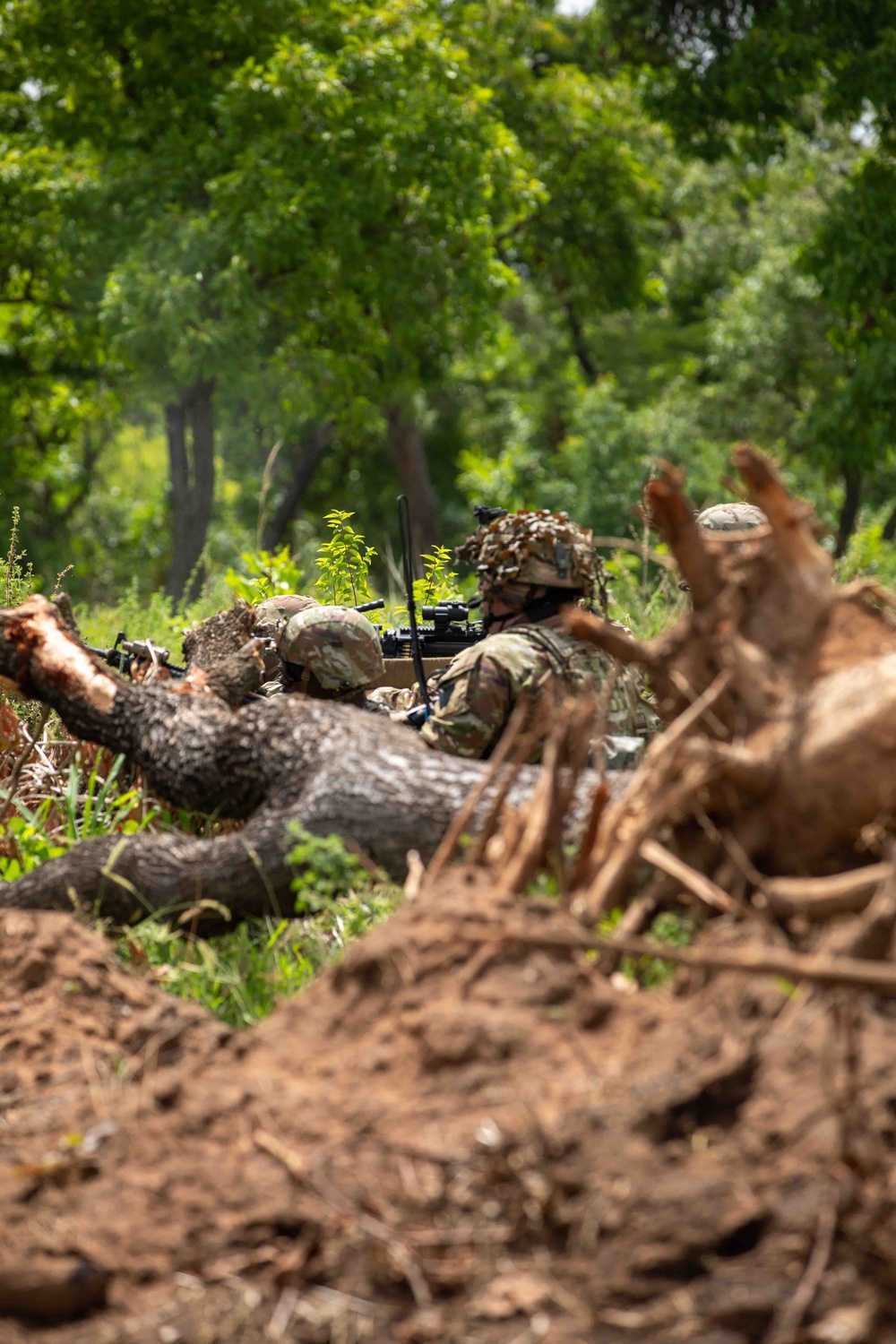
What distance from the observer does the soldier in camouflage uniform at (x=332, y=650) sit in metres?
6.42

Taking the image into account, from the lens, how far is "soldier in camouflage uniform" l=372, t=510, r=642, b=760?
510cm

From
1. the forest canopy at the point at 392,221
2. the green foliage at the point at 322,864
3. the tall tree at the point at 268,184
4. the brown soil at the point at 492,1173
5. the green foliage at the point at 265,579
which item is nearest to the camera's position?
the brown soil at the point at 492,1173

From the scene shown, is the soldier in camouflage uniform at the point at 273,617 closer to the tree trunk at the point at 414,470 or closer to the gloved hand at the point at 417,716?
the gloved hand at the point at 417,716

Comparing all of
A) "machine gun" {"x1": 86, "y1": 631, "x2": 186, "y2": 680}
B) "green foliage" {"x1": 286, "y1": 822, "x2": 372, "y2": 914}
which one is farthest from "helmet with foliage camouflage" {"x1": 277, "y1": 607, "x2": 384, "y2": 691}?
"green foliage" {"x1": 286, "y1": 822, "x2": 372, "y2": 914}

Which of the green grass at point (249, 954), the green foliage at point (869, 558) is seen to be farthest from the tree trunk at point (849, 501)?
the green grass at point (249, 954)

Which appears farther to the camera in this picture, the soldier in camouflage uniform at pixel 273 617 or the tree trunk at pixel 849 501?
the tree trunk at pixel 849 501

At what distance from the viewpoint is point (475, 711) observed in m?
5.08

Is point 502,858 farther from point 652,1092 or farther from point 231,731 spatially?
point 231,731

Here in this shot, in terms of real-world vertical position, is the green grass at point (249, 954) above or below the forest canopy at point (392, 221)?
below

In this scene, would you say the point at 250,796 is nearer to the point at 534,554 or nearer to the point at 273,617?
the point at 534,554

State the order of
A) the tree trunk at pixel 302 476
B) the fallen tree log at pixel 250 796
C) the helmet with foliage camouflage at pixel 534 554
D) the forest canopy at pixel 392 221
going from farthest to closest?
1. the tree trunk at pixel 302 476
2. the forest canopy at pixel 392 221
3. the helmet with foliage camouflage at pixel 534 554
4. the fallen tree log at pixel 250 796

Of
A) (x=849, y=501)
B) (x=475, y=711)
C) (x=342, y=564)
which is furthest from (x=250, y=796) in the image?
(x=849, y=501)

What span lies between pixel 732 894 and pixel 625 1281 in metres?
0.95

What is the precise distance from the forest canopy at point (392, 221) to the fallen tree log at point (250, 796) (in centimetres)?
967
